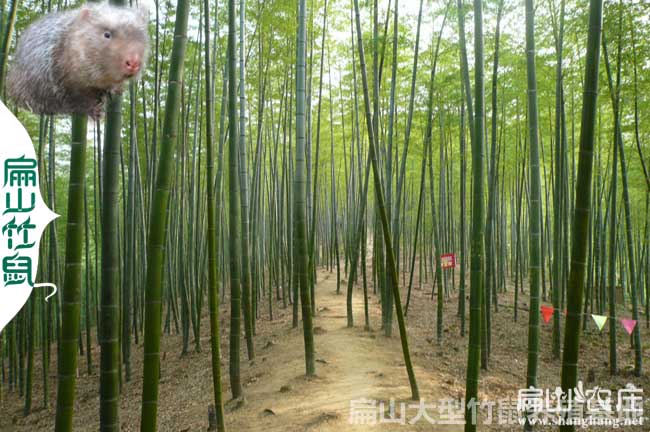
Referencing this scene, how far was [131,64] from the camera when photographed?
164 cm

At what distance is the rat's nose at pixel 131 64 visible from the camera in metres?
1.62

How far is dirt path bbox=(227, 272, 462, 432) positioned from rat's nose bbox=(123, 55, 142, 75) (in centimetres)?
277

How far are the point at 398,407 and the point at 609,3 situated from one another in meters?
4.90

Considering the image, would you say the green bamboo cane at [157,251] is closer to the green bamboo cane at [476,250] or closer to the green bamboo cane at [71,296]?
the green bamboo cane at [71,296]

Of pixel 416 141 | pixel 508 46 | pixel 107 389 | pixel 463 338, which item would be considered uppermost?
pixel 508 46

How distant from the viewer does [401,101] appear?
8867 mm

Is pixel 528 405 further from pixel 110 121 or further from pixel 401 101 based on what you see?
pixel 401 101

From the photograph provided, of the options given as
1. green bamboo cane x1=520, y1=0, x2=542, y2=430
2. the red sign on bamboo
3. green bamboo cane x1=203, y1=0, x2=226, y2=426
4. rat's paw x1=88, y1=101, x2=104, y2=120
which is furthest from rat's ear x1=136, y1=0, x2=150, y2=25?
the red sign on bamboo

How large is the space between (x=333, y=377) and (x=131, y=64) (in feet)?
12.1

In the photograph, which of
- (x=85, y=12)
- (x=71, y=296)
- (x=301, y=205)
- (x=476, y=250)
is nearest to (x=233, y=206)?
(x=301, y=205)

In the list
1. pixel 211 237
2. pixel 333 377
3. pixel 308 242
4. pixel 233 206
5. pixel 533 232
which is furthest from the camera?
pixel 308 242

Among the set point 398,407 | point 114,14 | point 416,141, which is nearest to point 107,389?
point 114,14

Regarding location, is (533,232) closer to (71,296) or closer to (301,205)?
(301,205)

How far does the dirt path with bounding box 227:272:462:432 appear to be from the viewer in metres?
3.49
